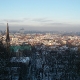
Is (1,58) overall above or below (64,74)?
above

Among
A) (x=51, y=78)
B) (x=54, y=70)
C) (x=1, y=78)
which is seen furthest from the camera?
(x=54, y=70)

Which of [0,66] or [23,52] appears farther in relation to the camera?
[23,52]

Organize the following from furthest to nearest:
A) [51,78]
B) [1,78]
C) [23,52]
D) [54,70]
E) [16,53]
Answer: [23,52] < [16,53] < [54,70] < [51,78] < [1,78]

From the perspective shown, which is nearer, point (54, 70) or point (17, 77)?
point (17, 77)

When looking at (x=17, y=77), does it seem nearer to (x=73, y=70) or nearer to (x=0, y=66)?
(x=0, y=66)

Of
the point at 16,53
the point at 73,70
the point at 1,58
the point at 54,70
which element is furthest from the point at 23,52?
the point at 1,58

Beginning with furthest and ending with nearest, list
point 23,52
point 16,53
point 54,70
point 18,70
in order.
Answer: point 23,52
point 16,53
point 54,70
point 18,70

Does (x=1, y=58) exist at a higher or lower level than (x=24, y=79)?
higher

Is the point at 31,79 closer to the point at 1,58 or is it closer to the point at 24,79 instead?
the point at 24,79

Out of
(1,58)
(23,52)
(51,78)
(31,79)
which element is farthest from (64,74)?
(23,52)
